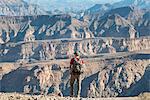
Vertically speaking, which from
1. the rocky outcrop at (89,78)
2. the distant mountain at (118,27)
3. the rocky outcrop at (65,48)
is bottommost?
the rocky outcrop at (89,78)

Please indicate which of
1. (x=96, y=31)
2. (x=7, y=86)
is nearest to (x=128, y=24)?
(x=96, y=31)

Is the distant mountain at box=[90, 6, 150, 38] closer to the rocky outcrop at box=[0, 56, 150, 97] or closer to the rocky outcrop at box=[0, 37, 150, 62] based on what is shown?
the rocky outcrop at box=[0, 37, 150, 62]

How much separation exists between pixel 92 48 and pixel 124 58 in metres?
46.9

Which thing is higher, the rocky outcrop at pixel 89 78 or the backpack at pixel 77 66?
the backpack at pixel 77 66

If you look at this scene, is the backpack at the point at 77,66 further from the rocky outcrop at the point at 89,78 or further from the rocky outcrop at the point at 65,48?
the rocky outcrop at the point at 65,48

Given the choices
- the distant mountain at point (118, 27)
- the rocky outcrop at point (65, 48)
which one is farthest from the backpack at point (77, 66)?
the distant mountain at point (118, 27)

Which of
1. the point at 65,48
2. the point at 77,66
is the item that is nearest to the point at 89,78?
the point at 65,48

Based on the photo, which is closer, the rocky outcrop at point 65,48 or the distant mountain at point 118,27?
the rocky outcrop at point 65,48

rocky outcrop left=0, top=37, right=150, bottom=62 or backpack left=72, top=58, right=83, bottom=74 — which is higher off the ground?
backpack left=72, top=58, right=83, bottom=74

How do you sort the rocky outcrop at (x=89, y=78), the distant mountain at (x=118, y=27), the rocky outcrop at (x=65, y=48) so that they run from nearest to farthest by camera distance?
the rocky outcrop at (x=89, y=78)
the rocky outcrop at (x=65, y=48)
the distant mountain at (x=118, y=27)

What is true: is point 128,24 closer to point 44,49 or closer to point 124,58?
point 44,49

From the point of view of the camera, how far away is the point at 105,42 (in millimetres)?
149250

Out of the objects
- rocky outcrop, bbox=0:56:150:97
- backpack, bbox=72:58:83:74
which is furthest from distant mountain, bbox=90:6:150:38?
backpack, bbox=72:58:83:74

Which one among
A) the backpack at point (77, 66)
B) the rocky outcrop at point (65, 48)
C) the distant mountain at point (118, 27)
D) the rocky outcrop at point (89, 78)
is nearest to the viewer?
the backpack at point (77, 66)
